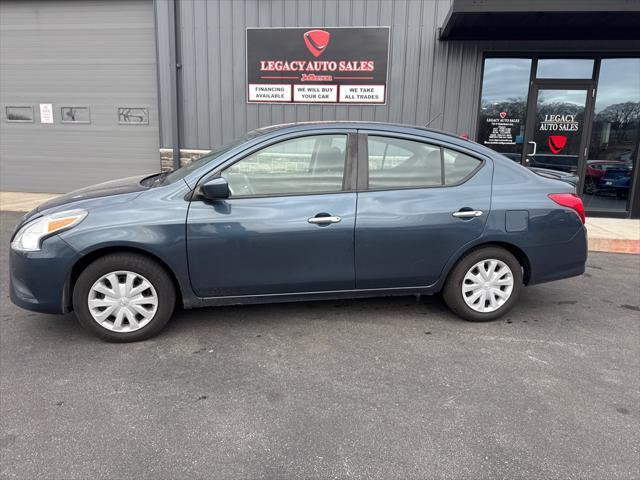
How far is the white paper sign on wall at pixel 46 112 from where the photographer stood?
398 inches

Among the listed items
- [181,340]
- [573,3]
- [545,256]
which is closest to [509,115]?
[573,3]

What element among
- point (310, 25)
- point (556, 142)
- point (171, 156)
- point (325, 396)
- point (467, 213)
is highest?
point (310, 25)

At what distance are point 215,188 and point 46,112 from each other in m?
8.72

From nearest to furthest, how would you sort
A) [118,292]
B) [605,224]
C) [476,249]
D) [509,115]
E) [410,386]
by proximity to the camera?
[410,386]
[118,292]
[476,249]
[605,224]
[509,115]

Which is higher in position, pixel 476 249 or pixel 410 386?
pixel 476 249

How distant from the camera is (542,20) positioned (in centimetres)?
731

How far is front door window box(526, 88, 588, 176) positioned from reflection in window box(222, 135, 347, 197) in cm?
613

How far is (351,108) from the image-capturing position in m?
8.86

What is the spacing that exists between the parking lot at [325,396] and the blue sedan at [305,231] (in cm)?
31

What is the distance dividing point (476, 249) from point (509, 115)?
566 cm

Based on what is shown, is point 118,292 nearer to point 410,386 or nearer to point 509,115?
point 410,386

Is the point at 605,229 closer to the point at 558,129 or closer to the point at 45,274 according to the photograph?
the point at 558,129

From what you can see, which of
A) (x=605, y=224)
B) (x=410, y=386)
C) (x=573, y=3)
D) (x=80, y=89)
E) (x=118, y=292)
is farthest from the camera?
(x=80, y=89)

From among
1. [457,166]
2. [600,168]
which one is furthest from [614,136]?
[457,166]
